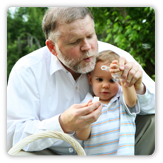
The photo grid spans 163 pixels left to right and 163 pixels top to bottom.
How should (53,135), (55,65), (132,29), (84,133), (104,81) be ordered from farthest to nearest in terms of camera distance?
(132,29), (55,65), (104,81), (84,133), (53,135)

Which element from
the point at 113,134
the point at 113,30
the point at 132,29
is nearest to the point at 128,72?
the point at 113,134

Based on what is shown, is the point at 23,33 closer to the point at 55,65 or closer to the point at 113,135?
the point at 55,65

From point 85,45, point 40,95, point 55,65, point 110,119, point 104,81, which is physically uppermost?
point 85,45

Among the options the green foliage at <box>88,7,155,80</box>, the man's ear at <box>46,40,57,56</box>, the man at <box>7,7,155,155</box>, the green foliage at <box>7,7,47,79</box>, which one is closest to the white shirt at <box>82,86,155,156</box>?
the man at <box>7,7,155,155</box>

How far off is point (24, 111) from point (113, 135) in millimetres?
675

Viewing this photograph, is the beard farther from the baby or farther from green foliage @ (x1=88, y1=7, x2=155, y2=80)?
green foliage @ (x1=88, y1=7, x2=155, y2=80)

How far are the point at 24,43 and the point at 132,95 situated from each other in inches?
58.0

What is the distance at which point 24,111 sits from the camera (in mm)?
1409

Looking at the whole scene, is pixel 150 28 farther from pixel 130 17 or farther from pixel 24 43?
pixel 24 43

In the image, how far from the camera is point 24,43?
2219 millimetres

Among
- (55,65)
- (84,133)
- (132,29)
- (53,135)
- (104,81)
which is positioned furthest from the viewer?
(132,29)

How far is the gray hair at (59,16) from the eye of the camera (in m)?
1.33

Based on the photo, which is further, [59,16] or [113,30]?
[113,30]

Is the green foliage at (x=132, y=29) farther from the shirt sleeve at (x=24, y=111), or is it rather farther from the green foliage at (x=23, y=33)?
the shirt sleeve at (x=24, y=111)
